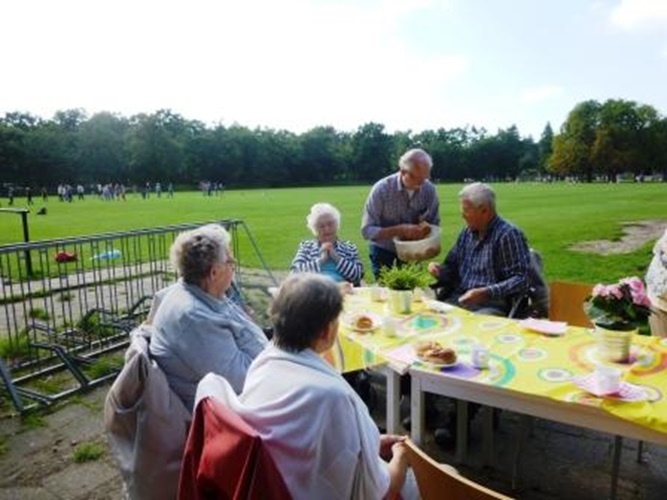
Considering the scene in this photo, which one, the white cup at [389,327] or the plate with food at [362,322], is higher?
the white cup at [389,327]

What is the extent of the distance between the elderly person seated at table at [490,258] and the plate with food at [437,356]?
1.52 m

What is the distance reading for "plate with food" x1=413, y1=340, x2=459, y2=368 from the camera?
2.93 m

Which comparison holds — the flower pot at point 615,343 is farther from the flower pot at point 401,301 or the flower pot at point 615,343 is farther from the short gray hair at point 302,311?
the short gray hair at point 302,311

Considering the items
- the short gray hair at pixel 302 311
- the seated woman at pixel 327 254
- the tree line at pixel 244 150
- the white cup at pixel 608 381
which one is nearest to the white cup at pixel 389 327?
→ the white cup at pixel 608 381

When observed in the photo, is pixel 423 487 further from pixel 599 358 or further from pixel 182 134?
pixel 182 134

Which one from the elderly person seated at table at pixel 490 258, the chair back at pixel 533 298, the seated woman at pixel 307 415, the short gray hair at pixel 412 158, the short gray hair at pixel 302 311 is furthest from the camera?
the short gray hair at pixel 412 158

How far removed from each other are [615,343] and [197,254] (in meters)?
2.31

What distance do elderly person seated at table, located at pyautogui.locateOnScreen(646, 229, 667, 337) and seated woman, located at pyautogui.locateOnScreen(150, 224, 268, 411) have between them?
2993mm

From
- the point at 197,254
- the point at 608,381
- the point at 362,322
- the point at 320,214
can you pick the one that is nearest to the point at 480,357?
the point at 608,381

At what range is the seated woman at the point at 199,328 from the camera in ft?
8.96

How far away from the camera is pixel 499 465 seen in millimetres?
3721

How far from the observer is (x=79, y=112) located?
9369 cm

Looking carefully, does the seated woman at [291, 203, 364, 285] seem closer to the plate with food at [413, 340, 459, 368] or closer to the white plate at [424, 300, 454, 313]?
the white plate at [424, 300, 454, 313]

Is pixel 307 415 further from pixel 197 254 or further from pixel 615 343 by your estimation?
pixel 615 343
